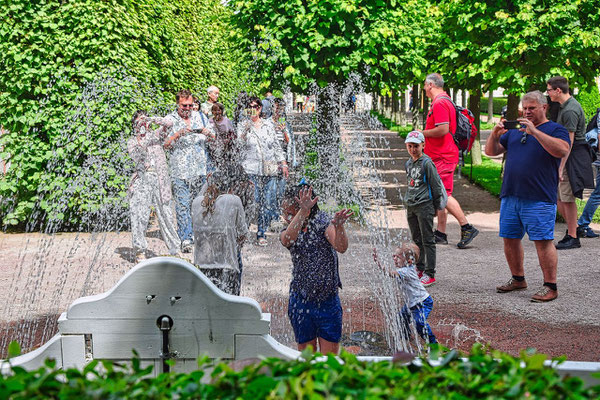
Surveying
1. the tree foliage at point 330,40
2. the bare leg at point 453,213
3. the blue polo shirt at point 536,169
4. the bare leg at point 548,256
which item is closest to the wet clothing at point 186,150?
the tree foliage at point 330,40

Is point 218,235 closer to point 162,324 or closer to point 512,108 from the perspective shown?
point 162,324

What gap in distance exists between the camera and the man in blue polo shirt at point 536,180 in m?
6.05

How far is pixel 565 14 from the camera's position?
33.2 ft

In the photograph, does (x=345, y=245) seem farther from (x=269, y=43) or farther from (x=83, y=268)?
(x=269, y=43)

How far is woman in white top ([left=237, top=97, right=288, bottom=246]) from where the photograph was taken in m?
9.38

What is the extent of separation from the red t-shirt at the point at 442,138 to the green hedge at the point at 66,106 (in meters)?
4.45

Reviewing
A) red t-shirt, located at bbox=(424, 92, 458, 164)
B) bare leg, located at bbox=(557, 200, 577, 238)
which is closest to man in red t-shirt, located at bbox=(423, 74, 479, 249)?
red t-shirt, located at bbox=(424, 92, 458, 164)

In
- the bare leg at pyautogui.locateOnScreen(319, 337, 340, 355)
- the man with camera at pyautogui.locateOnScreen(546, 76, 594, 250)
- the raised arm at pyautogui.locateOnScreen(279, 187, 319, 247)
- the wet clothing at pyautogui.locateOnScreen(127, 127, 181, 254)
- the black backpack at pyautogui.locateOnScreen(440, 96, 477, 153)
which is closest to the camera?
the raised arm at pyautogui.locateOnScreen(279, 187, 319, 247)

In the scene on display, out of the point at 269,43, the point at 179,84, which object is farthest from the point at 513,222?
the point at 179,84

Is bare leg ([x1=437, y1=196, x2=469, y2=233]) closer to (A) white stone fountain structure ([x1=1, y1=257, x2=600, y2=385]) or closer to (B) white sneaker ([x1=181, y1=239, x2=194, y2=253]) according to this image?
(B) white sneaker ([x1=181, y1=239, x2=194, y2=253])

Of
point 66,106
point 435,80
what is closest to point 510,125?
point 435,80

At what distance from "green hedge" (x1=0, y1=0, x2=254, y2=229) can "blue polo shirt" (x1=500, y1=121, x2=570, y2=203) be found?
584cm

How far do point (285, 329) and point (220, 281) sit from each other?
0.97 m

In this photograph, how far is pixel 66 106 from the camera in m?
9.65
